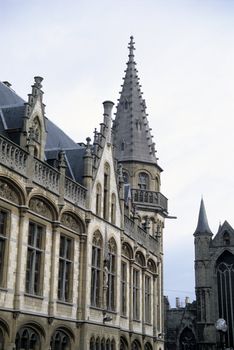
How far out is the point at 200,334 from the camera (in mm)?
73625

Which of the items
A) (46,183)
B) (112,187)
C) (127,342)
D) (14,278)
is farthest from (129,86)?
(14,278)

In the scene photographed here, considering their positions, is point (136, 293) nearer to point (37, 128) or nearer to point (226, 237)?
point (37, 128)

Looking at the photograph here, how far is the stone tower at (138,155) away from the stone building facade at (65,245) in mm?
9963

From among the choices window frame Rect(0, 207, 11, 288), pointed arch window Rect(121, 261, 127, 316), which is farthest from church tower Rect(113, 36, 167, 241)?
window frame Rect(0, 207, 11, 288)

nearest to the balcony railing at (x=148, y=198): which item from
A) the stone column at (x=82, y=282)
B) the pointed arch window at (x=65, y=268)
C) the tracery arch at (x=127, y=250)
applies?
the tracery arch at (x=127, y=250)

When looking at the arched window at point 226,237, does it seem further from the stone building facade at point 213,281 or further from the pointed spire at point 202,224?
the pointed spire at point 202,224

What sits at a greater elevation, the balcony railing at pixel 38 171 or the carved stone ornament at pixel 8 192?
the balcony railing at pixel 38 171

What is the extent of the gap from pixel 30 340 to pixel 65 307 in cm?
321

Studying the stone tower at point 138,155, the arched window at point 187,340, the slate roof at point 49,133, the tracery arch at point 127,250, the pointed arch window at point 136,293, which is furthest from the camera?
the arched window at point 187,340

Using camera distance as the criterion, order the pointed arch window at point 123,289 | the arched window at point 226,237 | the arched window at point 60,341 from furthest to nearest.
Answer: the arched window at point 226,237
the pointed arch window at point 123,289
the arched window at point 60,341

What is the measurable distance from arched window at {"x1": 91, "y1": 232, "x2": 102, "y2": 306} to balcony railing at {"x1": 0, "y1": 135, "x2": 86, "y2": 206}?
2733mm

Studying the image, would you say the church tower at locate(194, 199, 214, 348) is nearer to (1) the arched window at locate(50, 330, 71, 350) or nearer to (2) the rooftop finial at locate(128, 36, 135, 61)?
(2) the rooftop finial at locate(128, 36, 135, 61)

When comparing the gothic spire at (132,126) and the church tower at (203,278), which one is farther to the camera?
the church tower at (203,278)

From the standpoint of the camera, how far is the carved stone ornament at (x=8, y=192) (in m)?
23.5
